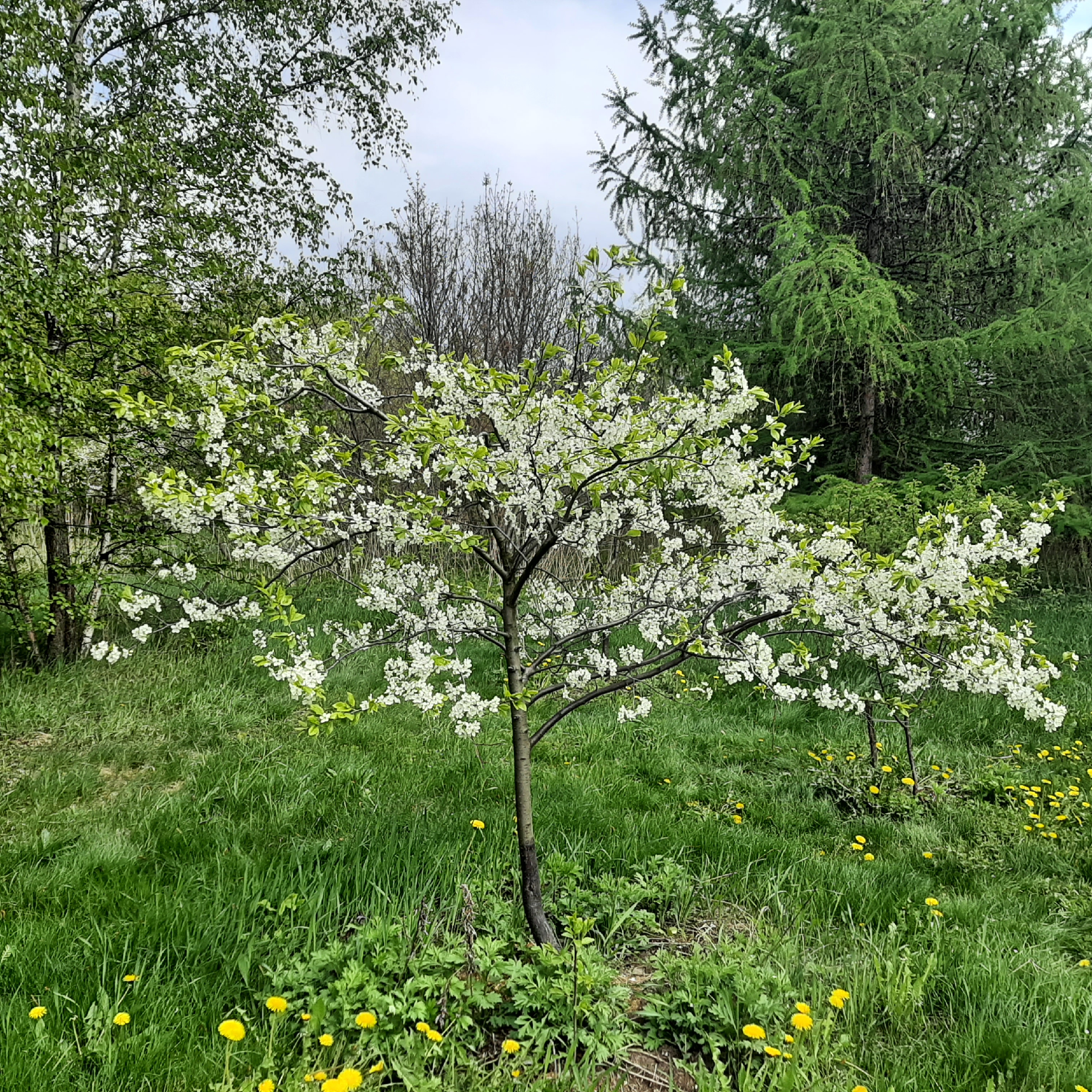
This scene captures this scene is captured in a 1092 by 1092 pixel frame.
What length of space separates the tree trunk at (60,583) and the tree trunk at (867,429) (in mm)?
7804

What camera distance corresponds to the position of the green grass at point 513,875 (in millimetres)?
1868

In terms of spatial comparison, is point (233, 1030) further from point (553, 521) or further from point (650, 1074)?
point (553, 521)

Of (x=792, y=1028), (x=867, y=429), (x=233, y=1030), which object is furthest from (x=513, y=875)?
(x=867, y=429)

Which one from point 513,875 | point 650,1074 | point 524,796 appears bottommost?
point 650,1074

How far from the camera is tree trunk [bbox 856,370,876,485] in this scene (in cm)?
707

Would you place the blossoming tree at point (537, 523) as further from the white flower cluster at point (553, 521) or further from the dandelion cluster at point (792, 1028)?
the dandelion cluster at point (792, 1028)

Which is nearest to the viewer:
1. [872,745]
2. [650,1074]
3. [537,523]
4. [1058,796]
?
[650,1074]

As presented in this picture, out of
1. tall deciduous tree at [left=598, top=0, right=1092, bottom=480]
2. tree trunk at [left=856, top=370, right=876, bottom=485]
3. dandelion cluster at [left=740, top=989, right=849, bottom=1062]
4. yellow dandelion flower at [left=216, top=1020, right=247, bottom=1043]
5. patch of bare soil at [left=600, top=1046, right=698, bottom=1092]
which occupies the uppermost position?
tall deciduous tree at [left=598, top=0, right=1092, bottom=480]

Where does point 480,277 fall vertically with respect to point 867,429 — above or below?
above

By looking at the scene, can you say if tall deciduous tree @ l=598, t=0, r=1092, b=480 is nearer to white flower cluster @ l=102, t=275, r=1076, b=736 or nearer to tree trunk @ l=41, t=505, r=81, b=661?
white flower cluster @ l=102, t=275, r=1076, b=736

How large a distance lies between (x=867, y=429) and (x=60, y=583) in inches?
320

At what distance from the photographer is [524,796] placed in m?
2.33

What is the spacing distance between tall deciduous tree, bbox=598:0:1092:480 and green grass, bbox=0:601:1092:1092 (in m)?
3.80

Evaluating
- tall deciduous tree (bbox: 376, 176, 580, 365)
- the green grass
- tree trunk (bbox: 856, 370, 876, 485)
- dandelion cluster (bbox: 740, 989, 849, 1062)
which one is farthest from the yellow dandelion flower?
tall deciduous tree (bbox: 376, 176, 580, 365)
